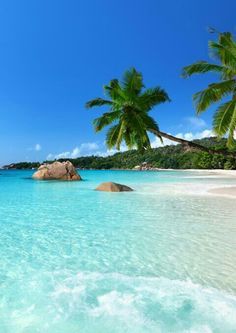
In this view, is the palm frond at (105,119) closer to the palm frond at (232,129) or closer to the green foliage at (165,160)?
the palm frond at (232,129)

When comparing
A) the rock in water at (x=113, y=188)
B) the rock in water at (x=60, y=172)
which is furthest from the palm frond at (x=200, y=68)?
the rock in water at (x=60, y=172)

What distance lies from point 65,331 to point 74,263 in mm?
2418

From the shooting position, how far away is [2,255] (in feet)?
21.3

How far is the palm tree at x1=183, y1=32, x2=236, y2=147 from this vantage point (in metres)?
9.89

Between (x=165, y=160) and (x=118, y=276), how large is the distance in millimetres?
105712

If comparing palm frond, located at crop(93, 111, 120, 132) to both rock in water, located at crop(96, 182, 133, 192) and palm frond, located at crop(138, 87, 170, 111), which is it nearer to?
palm frond, located at crop(138, 87, 170, 111)

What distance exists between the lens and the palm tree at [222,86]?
32.4 ft

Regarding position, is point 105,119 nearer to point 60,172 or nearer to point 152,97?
point 152,97

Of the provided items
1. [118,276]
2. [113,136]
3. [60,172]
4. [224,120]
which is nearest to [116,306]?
[118,276]

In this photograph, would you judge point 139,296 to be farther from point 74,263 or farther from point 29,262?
point 29,262

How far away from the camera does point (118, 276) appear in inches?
206

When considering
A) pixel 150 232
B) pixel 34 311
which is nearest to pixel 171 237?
pixel 150 232

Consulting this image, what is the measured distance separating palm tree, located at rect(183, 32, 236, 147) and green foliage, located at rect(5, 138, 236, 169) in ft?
192

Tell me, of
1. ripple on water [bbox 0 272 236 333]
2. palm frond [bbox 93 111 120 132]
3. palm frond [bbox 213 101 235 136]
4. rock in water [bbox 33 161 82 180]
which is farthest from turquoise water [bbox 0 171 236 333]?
rock in water [bbox 33 161 82 180]
